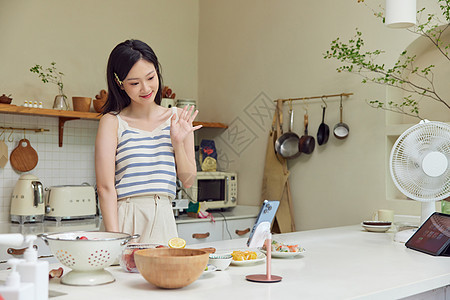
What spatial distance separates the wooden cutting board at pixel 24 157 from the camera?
11.6 ft

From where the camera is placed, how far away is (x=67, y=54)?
3.78 m

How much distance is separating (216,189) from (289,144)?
0.67 meters

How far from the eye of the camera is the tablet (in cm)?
205

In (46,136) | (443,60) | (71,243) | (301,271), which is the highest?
(443,60)

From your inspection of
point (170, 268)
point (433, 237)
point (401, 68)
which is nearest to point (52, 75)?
point (401, 68)

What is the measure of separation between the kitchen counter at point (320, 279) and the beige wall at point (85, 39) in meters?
2.03

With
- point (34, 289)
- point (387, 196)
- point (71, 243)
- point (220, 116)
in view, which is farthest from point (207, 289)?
point (220, 116)

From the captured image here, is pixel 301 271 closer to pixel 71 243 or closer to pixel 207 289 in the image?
pixel 207 289

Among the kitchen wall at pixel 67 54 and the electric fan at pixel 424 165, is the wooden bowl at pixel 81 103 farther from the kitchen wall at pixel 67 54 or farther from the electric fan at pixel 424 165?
the electric fan at pixel 424 165

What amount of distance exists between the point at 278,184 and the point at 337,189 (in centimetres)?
43

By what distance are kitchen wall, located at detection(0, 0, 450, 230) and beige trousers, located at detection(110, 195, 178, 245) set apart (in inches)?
67.5

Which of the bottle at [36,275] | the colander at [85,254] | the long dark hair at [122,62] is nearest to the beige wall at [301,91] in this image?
the long dark hair at [122,62]

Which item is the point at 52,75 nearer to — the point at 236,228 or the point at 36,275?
the point at 236,228

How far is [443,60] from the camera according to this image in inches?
127
